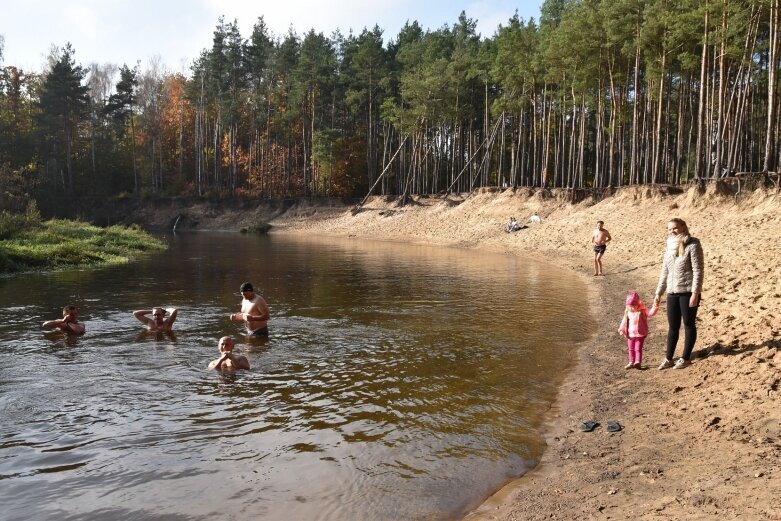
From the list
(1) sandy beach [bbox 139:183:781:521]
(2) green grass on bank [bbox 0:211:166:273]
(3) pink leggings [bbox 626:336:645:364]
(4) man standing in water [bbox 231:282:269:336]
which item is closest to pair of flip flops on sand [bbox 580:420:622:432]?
(1) sandy beach [bbox 139:183:781:521]

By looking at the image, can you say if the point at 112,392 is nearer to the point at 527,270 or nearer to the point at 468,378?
the point at 468,378

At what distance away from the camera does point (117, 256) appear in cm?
2852

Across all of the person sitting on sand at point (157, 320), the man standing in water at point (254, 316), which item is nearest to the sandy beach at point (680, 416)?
the man standing in water at point (254, 316)

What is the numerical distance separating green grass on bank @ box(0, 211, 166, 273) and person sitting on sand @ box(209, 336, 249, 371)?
1723 cm

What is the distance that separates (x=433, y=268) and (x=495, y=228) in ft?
54.0

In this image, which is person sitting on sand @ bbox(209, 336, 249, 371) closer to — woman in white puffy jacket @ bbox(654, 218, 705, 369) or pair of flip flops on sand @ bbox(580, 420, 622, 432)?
pair of flip flops on sand @ bbox(580, 420, 622, 432)

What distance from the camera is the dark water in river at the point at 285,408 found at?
17.1 ft

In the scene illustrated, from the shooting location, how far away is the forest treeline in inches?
1467

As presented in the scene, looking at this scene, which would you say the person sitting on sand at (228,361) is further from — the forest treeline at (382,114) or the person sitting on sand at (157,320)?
the forest treeline at (382,114)

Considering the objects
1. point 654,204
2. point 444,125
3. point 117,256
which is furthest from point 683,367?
point 444,125

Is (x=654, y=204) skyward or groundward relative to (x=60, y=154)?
groundward

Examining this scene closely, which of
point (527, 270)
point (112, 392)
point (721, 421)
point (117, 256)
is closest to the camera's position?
point (721, 421)

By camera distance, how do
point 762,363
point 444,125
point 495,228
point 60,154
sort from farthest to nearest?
point 60,154 → point 444,125 → point 495,228 → point 762,363

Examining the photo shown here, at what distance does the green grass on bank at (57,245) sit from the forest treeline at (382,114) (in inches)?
219
